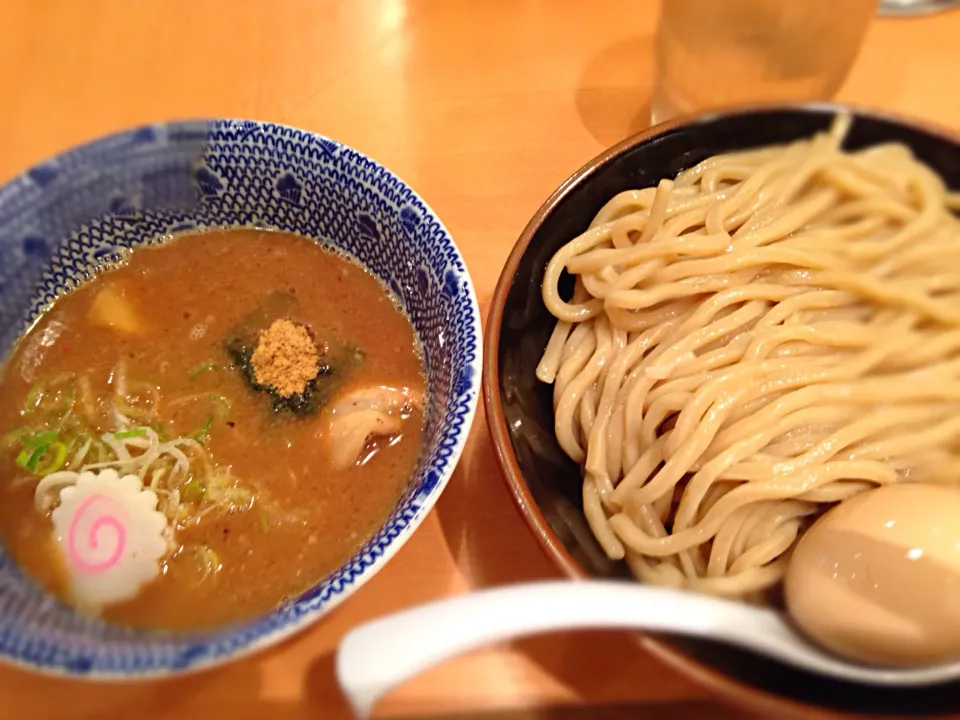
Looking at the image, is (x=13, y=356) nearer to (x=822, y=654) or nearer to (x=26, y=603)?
(x=26, y=603)

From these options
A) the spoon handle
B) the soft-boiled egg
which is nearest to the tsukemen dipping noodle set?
the soft-boiled egg

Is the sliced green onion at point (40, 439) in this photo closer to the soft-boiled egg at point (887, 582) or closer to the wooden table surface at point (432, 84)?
the wooden table surface at point (432, 84)

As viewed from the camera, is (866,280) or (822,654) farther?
(866,280)

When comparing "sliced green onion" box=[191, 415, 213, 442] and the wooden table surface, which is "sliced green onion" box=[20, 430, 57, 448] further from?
the wooden table surface

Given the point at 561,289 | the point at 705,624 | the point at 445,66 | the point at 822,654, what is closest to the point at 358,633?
the point at 705,624

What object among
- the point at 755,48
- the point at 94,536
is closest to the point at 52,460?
the point at 94,536

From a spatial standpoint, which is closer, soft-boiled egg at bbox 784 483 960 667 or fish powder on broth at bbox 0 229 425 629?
soft-boiled egg at bbox 784 483 960 667
